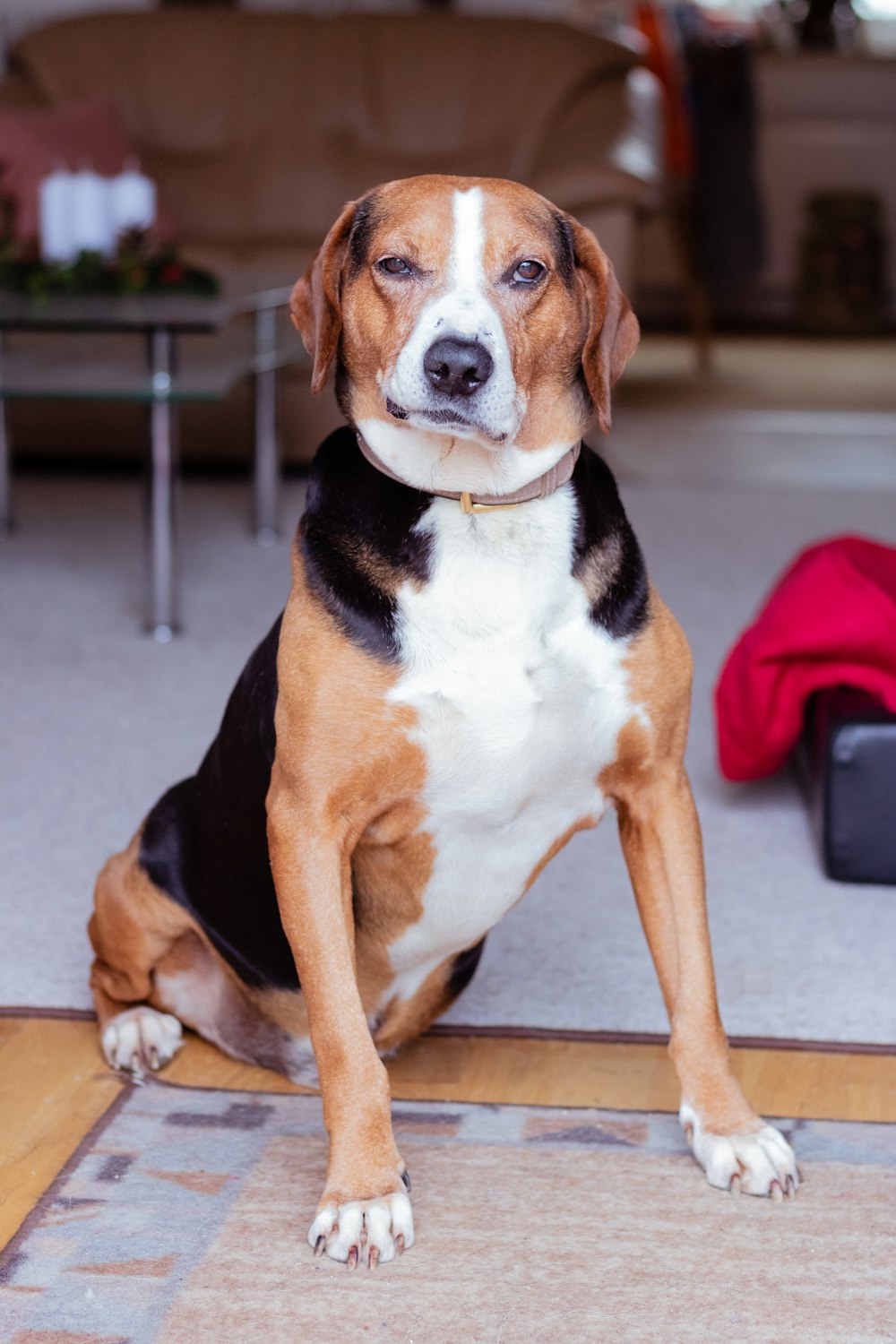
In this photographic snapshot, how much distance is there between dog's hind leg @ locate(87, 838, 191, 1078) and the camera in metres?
1.91

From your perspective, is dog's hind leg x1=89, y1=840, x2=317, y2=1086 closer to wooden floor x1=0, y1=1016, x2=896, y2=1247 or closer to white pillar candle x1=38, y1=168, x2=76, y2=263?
wooden floor x1=0, y1=1016, x2=896, y2=1247

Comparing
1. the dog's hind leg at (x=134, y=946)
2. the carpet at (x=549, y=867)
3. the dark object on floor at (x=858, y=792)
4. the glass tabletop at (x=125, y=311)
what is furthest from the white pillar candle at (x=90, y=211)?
the dog's hind leg at (x=134, y=946)

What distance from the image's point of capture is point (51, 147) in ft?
17.0

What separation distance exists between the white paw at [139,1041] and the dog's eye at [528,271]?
3.16ft

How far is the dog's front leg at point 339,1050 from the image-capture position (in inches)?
60.6

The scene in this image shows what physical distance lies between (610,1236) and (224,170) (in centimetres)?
502

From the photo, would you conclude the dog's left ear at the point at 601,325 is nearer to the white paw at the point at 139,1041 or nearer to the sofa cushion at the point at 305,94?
the white paw at the point at 139,1041

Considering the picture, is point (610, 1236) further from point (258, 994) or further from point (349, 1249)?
point (258, 994)

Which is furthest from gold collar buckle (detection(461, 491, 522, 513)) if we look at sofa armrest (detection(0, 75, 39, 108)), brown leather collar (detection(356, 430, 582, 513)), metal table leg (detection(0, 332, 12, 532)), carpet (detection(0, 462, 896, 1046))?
sofa armrest (detection(0, 75, 39, 108))

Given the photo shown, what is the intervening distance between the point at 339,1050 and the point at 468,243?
2.60 ft

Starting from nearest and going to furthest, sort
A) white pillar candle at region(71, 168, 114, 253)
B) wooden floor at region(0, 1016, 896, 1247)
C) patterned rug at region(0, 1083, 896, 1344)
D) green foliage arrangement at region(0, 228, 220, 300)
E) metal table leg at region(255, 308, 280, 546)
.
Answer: patterned rug at region(0, 1083, 896, 1344), wooden floor at region(0, 1016, 896, 1247), green foliage arrangement at region(0, 228, 220, 300), white pillar candle at region(71, 168, 114, 253), metal table leg at region(255, 308, 280, 546)

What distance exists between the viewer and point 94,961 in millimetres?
2027

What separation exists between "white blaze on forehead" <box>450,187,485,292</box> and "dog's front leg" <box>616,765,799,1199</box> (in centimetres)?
53

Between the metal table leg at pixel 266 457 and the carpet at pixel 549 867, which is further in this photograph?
the metal table leg at pixel 266 457
